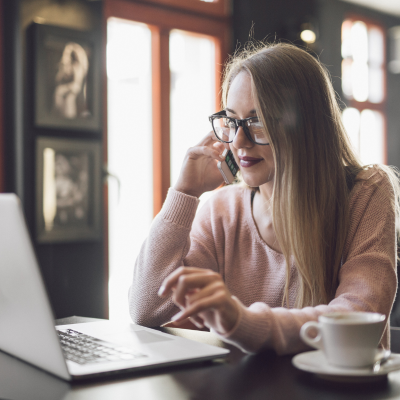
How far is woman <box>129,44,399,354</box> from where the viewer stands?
1.18m

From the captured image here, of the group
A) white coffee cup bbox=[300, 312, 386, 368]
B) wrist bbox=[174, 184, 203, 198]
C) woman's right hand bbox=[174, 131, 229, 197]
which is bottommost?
white coffee cup bbox=[300, 312, 386, 368]

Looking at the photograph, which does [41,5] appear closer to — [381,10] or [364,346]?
[364,346]

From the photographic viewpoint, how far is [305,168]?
4.13ft

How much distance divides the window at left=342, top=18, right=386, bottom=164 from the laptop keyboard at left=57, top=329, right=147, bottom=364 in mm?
4606

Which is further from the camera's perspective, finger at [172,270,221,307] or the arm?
the arm

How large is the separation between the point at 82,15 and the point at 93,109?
0.53 metres

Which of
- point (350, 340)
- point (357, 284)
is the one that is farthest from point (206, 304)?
point (357, 284)

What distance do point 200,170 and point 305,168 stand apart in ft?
1.12

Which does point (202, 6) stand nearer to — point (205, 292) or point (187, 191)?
point (187, 191)

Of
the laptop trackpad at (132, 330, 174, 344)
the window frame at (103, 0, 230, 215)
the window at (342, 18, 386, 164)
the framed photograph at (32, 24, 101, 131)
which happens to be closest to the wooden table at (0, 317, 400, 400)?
the laptop trackpad at (132, 330, 174, 344)

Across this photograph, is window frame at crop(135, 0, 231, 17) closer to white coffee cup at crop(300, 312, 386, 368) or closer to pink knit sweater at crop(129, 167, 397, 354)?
pink knit sweater at crop(129, 167, 397, 354)

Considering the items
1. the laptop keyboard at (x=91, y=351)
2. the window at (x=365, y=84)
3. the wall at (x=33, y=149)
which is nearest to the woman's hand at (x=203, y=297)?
the laptop keyboard at (x=91, y=351)

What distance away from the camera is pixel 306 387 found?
2.28ft

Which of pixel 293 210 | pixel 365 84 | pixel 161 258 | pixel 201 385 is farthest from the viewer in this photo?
pixel 365 84
